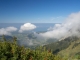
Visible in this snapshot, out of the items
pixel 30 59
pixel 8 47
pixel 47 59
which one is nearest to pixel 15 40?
pixel 8 47

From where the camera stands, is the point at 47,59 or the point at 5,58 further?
the point at 47,59

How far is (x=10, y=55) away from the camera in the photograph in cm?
1301

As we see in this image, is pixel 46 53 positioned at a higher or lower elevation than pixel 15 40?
lower

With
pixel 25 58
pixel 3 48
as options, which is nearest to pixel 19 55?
pixel 25 58

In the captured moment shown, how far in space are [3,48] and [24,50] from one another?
238cm

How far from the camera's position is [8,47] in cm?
1387

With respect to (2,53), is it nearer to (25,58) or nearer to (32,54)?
(25,58)

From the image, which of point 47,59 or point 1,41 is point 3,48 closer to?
point 1,41

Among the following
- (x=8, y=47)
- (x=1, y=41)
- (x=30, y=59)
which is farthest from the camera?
(x=1, y=41)

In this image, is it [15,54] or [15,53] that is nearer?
[15,54]

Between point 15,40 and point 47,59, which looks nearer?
point 47,59

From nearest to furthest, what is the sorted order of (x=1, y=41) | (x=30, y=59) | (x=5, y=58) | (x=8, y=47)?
(x=5, y=58) < (x=30, y=59) < (x=8, y=47) < (x=1, y=41)

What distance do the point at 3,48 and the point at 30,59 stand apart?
9.45ft

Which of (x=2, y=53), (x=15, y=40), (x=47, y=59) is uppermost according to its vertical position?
(x=15, y=40)
